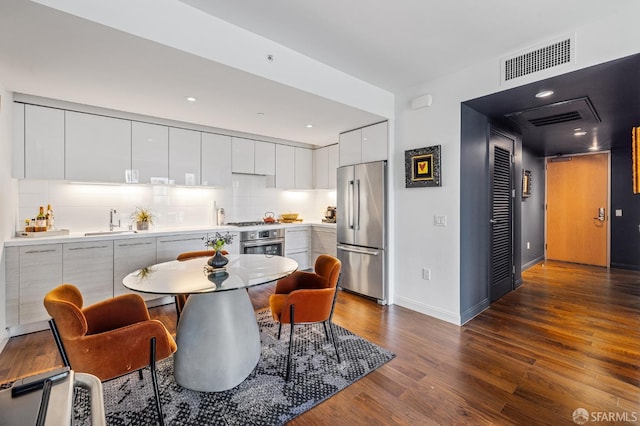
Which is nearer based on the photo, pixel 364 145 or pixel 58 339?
pixel 58 339

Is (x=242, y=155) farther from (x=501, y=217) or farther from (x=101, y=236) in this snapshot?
(x=501, y=217)

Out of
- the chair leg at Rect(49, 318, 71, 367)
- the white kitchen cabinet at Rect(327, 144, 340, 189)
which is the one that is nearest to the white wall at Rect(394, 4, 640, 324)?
the white kitchen cabinet at Rect(327, 144, 340, 189)

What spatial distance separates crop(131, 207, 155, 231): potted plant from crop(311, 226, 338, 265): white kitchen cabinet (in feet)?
8.15

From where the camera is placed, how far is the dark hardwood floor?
6.06ft

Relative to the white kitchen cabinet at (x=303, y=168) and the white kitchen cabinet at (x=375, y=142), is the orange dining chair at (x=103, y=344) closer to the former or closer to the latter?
the white kitchen cabinet at (x=375, y=142)

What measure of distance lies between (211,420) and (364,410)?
929 millimetres

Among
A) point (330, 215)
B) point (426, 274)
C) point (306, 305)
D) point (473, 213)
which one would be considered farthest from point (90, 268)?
point (473, 213)

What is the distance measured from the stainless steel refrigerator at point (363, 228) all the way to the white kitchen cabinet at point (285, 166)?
129cm

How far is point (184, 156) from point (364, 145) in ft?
8.19

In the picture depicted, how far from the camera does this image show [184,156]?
4.12 metres

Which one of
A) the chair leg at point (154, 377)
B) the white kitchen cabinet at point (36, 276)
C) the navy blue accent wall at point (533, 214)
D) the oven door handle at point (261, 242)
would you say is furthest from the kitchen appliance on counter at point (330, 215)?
the chair leg at point (154, 377)

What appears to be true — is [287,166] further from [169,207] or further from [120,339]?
[120,339]

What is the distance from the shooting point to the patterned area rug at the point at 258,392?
5.85ft

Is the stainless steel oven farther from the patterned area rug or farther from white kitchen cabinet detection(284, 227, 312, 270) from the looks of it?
A: the patterned area rug
